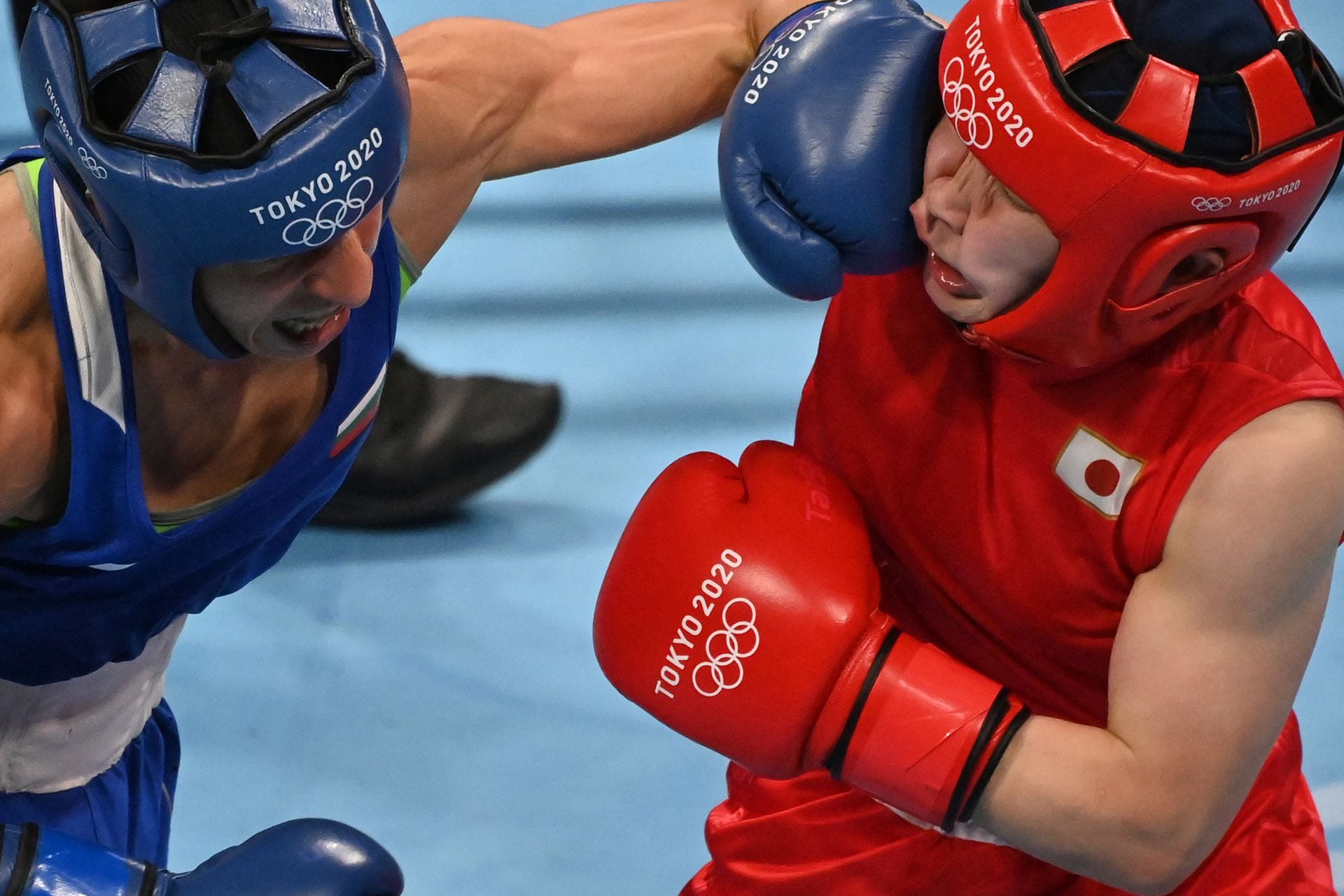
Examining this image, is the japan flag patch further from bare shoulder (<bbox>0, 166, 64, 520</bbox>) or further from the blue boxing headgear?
bare shoulder (<bbox>0, 166, 64, 520</bbox>)

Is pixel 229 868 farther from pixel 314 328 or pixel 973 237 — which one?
pixel 973 237

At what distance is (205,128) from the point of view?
4.60ft

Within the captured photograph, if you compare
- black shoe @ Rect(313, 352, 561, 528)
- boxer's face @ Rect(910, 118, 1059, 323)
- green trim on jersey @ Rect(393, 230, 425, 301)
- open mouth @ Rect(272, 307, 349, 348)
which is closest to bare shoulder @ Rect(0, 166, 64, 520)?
open mouth @ Rect(272, 307, 349, 348)

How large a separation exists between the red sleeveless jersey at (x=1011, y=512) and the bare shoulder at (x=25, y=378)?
821mm

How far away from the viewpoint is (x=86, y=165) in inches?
55.1

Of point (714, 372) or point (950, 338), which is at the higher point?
point (950, 338)

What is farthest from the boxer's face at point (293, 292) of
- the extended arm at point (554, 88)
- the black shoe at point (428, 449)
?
the black shoe at point (428, 449)

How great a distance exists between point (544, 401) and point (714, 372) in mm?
500

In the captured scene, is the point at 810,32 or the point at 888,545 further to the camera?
the point at 888,545

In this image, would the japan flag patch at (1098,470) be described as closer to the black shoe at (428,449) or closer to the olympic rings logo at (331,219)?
the olympic rings logo at (331,219)

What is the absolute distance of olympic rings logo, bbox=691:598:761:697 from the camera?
5.46 feet

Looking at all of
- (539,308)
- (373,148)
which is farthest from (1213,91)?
(539,308)

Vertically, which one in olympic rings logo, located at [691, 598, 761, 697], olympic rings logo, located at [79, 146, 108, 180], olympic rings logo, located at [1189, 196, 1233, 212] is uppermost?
olympic rings logo, located at [1189, 196, 1233, 212]

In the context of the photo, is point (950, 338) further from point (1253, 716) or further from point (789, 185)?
point (1253, 716)
